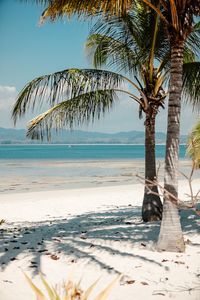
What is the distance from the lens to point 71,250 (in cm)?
630

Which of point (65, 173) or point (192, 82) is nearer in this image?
point (192, 82)

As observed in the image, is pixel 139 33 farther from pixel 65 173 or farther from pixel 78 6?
pixel 65 173

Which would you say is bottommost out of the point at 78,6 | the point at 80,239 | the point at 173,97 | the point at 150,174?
the point at 80,239

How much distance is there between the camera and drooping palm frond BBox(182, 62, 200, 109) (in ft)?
24.6

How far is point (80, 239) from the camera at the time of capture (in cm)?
712


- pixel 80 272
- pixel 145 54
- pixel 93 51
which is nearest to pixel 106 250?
pixel 80 272

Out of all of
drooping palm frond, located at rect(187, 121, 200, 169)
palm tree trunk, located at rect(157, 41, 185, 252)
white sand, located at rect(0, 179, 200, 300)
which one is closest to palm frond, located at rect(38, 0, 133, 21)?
palm tree trunk, located at rect(157, 41, 185, 252)

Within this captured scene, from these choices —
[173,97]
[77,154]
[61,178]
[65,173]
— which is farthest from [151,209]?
[77,154]

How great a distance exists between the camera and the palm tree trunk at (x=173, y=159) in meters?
6.20

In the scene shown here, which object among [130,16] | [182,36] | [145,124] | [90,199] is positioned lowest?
[90,199]

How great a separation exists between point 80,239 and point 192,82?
350cm

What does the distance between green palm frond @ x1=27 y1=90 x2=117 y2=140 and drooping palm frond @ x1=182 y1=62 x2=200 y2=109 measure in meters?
1.67

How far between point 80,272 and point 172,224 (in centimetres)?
168

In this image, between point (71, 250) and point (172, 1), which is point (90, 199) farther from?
point (172, 1)
